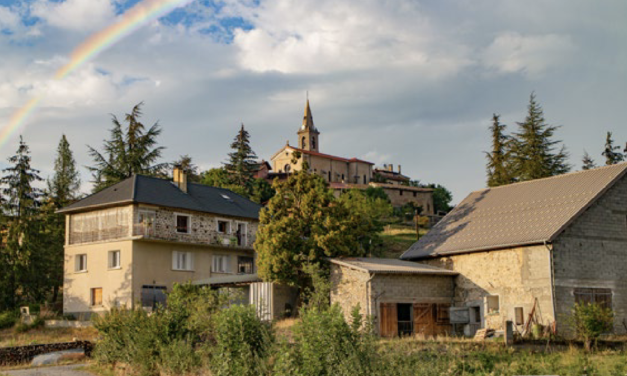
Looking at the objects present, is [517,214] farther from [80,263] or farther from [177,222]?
[80,263]

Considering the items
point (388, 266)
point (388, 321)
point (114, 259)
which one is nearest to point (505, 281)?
point (388, 266)

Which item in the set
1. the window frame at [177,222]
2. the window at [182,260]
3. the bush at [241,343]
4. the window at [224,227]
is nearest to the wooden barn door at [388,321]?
the bush at [241,343]

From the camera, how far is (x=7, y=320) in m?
44.6

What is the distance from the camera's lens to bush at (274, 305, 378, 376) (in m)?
16.7

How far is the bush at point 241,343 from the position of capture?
19.5 meters

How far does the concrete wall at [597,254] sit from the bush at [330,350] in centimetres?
1703

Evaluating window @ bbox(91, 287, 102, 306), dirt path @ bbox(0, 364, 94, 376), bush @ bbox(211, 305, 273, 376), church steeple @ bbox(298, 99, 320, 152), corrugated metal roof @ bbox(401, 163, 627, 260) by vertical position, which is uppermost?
church steeple @ bbox(298, 99, 320, 152)

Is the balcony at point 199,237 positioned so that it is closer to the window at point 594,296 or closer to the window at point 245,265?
the window at point 245,265

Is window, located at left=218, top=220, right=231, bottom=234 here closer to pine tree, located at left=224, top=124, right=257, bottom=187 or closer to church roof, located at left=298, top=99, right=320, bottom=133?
pine tree, located at left=224, top=124, right=257, bottom=187

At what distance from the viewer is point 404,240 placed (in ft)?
218

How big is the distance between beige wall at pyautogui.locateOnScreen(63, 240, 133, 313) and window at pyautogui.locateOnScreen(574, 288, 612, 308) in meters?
25.8

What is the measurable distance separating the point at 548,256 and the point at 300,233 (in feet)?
39.8

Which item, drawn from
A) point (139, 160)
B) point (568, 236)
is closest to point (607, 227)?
point (568, 236)

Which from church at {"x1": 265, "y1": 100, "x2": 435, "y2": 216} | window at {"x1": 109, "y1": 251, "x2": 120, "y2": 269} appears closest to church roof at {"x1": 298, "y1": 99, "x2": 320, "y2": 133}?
church at {"x1": 265, "y1": 100, "x2": 435, "y2": 216}
